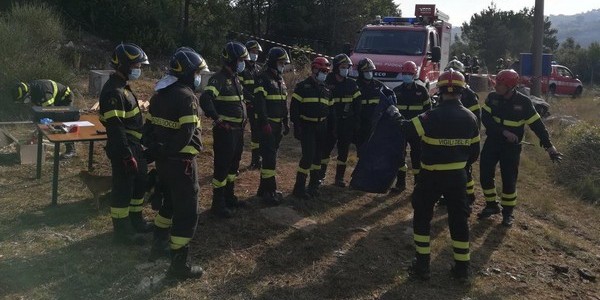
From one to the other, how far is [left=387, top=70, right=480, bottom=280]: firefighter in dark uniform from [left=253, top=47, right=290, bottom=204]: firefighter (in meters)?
2.03

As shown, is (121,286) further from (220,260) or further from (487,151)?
(487,151)

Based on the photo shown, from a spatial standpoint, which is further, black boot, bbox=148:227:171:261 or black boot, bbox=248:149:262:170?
black boot, bbox=248:149:262:170

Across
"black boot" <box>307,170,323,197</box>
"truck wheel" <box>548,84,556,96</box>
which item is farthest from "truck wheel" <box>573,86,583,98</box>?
"black boot" <box>307,170,323,197</box>

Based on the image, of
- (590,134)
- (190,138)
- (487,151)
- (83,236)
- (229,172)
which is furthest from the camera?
(590,134)

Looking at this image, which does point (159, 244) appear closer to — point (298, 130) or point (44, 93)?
point (298, 130)

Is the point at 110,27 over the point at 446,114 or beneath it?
over

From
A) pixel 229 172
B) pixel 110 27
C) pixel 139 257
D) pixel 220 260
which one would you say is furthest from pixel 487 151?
pixel 110 27

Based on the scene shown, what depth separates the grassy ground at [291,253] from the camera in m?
4.47

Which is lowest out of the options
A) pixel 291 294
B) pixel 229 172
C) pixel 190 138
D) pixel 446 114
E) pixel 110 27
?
pixel 291 294

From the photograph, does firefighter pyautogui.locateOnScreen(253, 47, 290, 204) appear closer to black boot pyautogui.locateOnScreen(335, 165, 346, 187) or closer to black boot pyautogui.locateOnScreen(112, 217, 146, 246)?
black boot pyautogui.locateOnScreen(335, 165, 346, 187)

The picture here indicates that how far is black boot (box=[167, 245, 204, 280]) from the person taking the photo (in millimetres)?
4371

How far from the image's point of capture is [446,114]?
15.0ft

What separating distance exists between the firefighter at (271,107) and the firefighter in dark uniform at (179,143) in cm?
183

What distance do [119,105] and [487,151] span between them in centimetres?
445
